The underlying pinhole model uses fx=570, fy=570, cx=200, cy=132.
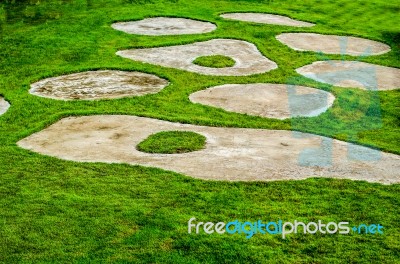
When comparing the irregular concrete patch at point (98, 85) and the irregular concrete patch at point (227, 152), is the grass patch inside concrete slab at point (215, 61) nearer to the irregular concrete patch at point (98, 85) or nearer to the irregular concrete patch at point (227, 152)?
the irregular concrete patch at point (98, 85)

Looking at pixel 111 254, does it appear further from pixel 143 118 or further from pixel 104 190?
pixel 143 118

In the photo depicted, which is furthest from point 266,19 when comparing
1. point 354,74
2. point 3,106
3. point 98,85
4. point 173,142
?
point 173,142

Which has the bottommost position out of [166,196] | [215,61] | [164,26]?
[166,196]

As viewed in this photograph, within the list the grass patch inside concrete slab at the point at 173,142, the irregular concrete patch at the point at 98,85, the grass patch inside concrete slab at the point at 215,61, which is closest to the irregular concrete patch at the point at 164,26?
the grass patch inside concrete slab at the point at 215,61

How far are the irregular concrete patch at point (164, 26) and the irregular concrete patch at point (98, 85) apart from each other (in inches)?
127

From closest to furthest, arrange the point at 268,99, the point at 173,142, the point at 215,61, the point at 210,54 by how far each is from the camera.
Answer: the point at 173,142
the point at 268,99
the point at 215,61
the point at 210,54

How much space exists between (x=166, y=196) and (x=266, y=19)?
1026 cm

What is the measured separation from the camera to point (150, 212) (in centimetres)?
545

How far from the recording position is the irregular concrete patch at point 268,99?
27.8ft

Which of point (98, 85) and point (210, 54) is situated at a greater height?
point (210, 54)

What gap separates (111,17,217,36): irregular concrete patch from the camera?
13281mm

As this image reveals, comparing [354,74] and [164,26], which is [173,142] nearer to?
[354,74]

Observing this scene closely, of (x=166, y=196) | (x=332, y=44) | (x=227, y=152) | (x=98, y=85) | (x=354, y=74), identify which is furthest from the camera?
(x=332, y=44)

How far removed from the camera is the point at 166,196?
5797mm
